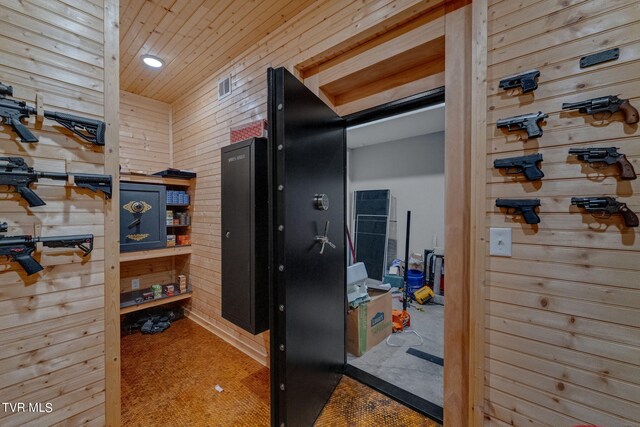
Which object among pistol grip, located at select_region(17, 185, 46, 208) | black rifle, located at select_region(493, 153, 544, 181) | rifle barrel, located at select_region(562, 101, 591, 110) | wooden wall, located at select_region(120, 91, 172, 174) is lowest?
pistol grip, located at select_region(17, 185, 46, 208)

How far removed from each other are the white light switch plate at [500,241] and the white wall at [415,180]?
3536 millimetres

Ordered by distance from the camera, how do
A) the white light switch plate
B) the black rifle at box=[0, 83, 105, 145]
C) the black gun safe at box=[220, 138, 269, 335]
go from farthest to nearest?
the black gun safe at box=[220, 138, 269, 335]
the white light switch plate
the black rifle at box=[0, 83, 105, 145]

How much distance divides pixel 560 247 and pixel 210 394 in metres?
2.52

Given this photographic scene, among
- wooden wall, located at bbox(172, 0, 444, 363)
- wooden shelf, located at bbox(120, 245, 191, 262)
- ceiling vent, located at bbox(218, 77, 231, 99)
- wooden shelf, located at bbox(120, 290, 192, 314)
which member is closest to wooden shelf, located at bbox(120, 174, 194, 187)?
wooden wall, located at bbox(172, 0, 444, 363)

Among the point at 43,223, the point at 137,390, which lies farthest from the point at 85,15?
the point at 137,390

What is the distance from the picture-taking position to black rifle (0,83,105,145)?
45.4 inches

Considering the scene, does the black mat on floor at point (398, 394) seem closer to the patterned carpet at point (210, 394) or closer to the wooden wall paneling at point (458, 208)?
the patterned carpet at point (210, 394)

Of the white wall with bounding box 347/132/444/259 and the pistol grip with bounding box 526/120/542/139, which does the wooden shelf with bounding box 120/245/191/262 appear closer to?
the white wall with bounding box 347/132/444/259

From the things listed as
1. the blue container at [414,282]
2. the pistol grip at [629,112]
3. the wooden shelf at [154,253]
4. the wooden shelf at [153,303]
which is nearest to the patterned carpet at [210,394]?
the wooden shelf at [153,303]

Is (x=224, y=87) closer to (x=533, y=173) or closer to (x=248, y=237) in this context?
(x=248, y=237)

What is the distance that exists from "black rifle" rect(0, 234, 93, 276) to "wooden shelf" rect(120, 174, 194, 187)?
1835 millimetres

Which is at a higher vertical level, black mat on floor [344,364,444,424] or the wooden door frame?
the wooden door frame

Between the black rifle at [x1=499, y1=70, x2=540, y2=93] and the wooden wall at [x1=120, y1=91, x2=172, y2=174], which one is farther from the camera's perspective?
the wooden wall at [x1=120, y1=91, x2=172, y2=174]

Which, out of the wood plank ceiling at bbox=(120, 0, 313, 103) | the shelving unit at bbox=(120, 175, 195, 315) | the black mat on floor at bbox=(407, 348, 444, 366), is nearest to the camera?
the wood plank ceiling at bbox=(120, 0, 313, 103)
